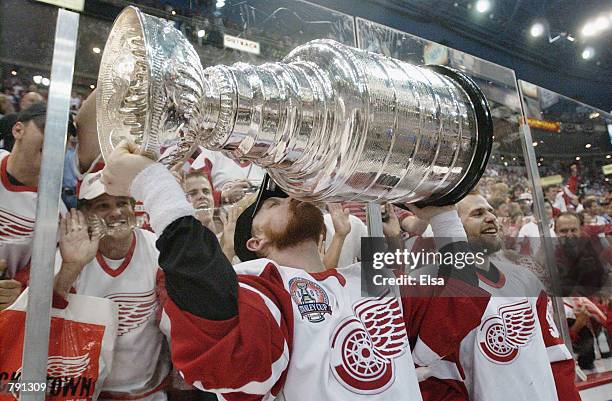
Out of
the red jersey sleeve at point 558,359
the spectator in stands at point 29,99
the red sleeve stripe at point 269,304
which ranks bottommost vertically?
the red jersey sleeve at point 558,359

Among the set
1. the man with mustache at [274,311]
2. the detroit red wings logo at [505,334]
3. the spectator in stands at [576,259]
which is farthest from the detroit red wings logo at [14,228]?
the spectator in stands at [576,259]

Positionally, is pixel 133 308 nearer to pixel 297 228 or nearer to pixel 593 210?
pixel 297 228

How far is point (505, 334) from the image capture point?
111cm

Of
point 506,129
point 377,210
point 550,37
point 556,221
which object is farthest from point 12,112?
point 550,37

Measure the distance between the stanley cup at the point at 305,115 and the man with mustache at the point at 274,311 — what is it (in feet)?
0.24

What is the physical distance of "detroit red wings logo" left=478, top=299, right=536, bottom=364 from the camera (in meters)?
1.10

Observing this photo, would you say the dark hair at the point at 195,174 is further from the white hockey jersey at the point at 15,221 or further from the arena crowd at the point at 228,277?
the white hockey jersey at the point at 15,221

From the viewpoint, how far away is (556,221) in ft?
5.89

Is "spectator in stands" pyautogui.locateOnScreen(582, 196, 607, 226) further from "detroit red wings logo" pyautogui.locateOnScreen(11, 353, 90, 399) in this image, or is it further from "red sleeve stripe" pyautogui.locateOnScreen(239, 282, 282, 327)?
"detroit red wings logo" pyautogui.locateOnScreen(11, 353, 90, 399)

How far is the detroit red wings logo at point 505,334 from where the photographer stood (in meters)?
1.10

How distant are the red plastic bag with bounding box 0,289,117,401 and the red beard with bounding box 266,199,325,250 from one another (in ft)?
1.09

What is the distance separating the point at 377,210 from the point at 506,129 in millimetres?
723

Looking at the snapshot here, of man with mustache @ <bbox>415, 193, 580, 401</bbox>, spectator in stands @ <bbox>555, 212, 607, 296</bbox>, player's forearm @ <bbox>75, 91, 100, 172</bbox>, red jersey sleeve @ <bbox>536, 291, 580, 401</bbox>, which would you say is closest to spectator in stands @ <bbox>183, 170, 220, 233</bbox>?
player's forearm @ <bbox>75, 91, 100, 172</bbox>

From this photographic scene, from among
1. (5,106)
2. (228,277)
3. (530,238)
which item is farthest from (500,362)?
(5,106)
